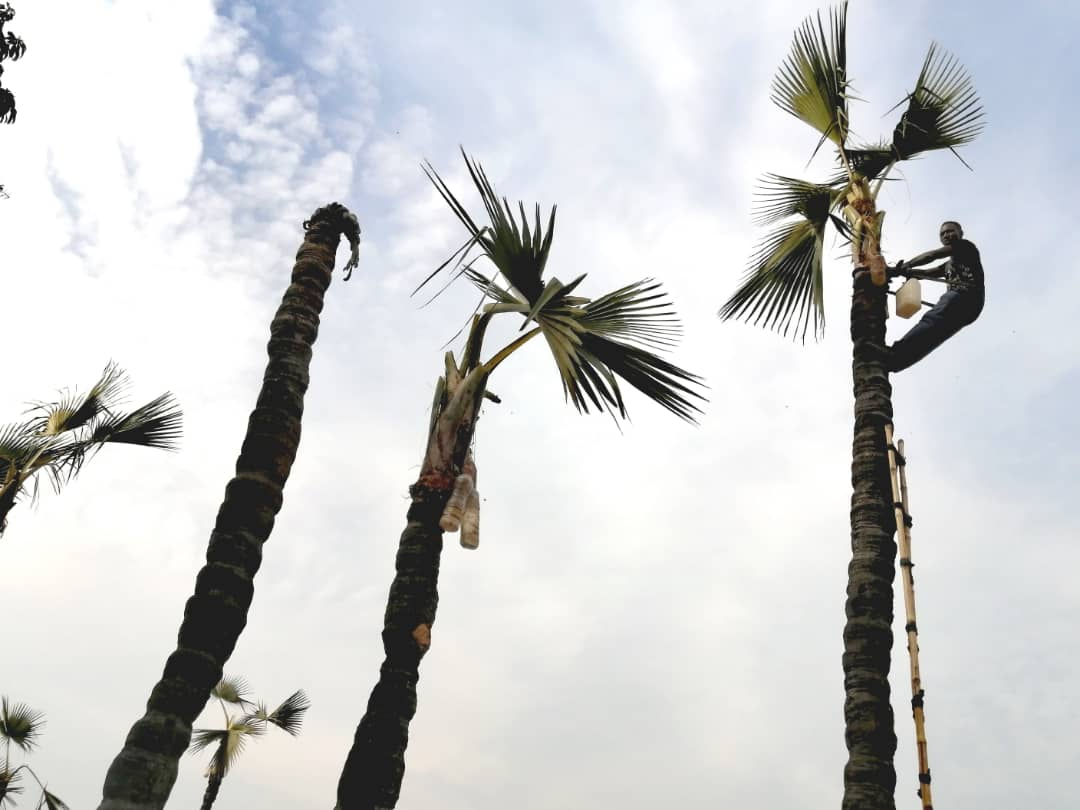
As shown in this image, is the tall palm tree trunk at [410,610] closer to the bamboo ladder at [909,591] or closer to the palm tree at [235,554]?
the palm tree at [235,554]

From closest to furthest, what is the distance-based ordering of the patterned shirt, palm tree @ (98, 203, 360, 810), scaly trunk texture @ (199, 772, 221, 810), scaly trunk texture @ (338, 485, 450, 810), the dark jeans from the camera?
palm tree @ (98, 203, 360, 810)
scaly trunk texture @ (338, 485, 450, 810)
the dark jeans
the patterned shirt
scaly trunk texture @ (199, 772, 221, 810)

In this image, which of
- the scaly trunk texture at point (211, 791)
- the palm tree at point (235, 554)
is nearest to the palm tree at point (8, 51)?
the palm tree at point (235, 554)

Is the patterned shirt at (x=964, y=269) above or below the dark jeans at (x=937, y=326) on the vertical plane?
above

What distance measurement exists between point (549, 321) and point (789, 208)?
397 cm

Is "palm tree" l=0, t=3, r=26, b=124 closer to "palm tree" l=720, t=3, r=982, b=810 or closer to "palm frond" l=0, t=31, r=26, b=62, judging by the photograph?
"palm frond" l=0, t=31, r=26, b=62

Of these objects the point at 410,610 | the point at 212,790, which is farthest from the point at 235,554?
the point at 212,790

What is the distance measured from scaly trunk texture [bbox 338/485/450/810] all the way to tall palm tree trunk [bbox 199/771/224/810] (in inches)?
527

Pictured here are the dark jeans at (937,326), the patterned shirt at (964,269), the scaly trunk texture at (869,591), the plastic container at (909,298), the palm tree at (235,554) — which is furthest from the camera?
the plastic container at (909,298)

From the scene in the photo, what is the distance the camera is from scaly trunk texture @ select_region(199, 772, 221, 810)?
17.7 metres

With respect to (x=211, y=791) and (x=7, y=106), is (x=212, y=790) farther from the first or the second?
(x=7, y=106)

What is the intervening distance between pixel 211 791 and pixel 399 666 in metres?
13.7

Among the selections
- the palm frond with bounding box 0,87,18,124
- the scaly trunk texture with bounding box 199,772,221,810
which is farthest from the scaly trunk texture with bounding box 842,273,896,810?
the scaly trunk texture with bounding box 199,772,221,810

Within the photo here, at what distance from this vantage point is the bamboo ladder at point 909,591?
5896 millimetres

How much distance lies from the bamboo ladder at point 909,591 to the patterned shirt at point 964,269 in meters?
1.83
